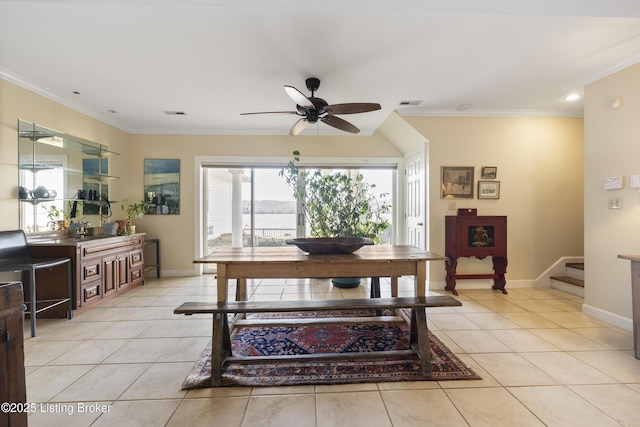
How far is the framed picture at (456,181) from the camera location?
3.99m

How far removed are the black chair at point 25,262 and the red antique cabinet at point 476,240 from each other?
14.9 ft

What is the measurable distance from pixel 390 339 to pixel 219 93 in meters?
3.27

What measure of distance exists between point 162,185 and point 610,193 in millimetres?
5992

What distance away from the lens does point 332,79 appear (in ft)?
9.77

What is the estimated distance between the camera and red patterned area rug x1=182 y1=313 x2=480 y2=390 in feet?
6.17

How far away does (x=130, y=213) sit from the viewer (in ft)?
14.8

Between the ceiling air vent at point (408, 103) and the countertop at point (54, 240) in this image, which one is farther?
the ceiling air vent at point (408, 103)

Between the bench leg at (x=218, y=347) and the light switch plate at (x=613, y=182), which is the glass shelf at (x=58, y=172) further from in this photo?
the light switch plate at (x=613, y=182)

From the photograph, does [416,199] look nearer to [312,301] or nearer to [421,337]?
[421,337]

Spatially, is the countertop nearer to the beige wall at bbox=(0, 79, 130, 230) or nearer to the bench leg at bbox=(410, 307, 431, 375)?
the beige wall at bbox=(0, 79, 130, 230)

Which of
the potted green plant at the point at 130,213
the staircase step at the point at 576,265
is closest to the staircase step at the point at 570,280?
the staircase step at the point at 576,265

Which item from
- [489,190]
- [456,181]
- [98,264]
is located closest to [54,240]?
[98,264]

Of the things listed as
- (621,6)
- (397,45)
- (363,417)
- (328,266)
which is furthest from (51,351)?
(621,6)

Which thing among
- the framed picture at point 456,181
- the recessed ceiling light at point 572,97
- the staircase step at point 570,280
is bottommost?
the staircase step at point 570,280
